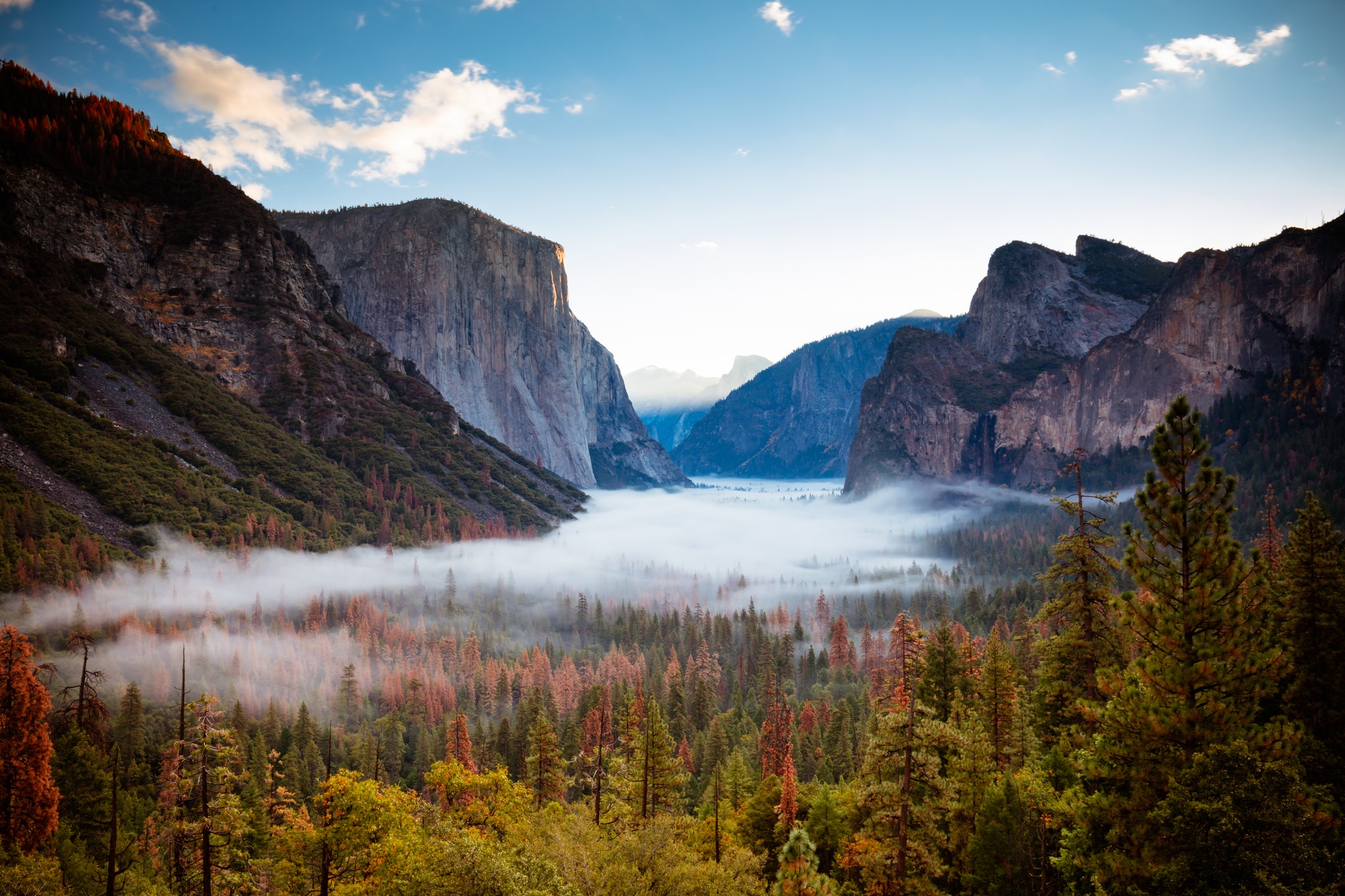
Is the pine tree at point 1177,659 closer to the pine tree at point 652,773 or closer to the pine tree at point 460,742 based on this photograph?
the pine tree at point 652,773

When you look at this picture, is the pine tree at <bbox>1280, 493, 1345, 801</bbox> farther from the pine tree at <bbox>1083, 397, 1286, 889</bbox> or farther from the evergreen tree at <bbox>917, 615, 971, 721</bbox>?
the evergreen tree at <bbox>917, 615, 971, 721</bbox>

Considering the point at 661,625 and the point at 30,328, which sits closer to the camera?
the point at 30,328

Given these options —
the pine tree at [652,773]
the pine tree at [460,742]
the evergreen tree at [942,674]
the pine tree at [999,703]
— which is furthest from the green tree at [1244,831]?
the pine tree at [460,742]

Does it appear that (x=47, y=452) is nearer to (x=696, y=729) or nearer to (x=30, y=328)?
(x=30, y=328)

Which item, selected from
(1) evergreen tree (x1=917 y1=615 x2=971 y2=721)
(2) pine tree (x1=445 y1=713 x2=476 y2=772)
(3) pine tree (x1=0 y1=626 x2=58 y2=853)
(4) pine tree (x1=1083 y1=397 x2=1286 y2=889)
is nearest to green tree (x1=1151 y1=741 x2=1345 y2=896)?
(4) pine tree (x1=1083 y1=397 x2=1286 y2=889)

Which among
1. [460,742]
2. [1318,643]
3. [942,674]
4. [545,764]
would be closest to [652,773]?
[545,764]

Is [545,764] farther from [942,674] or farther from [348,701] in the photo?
[348,701]

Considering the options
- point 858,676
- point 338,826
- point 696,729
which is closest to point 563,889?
point 338,826
